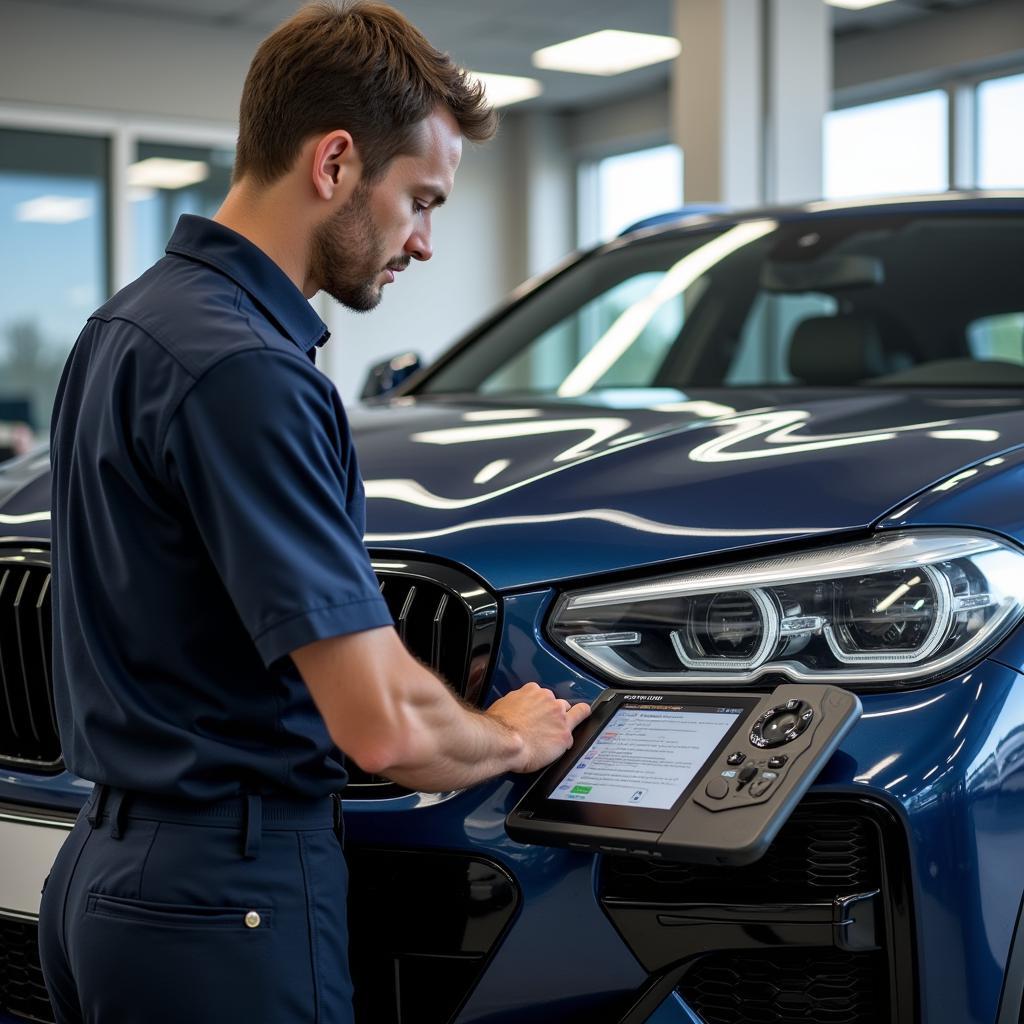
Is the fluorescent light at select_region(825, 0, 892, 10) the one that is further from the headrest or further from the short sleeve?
the short sleeve

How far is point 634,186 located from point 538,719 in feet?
35.6

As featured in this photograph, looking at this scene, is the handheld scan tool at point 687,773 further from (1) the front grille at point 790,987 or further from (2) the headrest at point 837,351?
(2) the headrest at point 837,351

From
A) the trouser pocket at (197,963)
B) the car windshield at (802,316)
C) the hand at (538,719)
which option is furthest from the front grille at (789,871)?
the car windshield at (802,316)

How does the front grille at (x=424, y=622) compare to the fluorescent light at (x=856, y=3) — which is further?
the fluorescent light at (x=856, y=3)

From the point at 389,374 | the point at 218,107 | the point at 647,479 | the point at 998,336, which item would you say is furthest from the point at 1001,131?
the point at 647,479

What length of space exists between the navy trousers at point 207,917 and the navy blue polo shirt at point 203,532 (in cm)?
4

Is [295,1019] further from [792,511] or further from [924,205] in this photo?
[924,205]

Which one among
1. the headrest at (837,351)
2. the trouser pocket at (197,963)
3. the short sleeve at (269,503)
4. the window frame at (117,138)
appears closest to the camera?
the short sleeve at (269,503)

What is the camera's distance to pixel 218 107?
10.1 m

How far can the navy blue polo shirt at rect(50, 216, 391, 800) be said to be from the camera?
3.74 ft

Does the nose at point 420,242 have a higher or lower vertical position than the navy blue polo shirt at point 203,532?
higher

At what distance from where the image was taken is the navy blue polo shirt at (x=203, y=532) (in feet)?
3.74

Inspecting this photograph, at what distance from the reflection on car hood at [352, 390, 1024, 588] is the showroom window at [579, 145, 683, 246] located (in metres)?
9.80

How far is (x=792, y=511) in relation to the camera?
1560 mm
